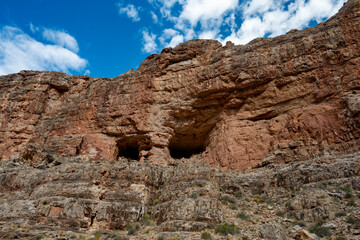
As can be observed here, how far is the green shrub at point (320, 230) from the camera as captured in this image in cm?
1129

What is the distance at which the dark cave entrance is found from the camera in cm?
2883

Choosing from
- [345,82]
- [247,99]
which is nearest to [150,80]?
[247,99]

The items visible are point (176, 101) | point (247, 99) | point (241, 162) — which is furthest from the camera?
point (176, 101)

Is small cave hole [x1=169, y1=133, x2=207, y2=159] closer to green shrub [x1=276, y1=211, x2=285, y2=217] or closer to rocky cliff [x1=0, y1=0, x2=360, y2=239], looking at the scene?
rocky cliff [x1=0, y1=0, x2=360, y2=239]

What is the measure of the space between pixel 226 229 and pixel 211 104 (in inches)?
642

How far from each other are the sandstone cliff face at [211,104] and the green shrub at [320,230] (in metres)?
8.93

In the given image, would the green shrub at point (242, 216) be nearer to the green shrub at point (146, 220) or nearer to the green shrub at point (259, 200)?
the green shrub at point (259, 200)

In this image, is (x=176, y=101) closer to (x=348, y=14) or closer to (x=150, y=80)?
(x=150, y=80)

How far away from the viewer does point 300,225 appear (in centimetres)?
1284

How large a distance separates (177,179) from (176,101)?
11.6 meters

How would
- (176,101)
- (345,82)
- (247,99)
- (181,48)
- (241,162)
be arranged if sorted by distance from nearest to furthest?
(345,82) → (241,162) → (247,99) → (176,101) → (181,48)

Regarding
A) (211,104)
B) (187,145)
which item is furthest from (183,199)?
(187,145)

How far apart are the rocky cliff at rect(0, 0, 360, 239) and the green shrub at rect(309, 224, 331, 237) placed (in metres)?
0.33

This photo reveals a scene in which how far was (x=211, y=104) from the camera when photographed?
2769cm
